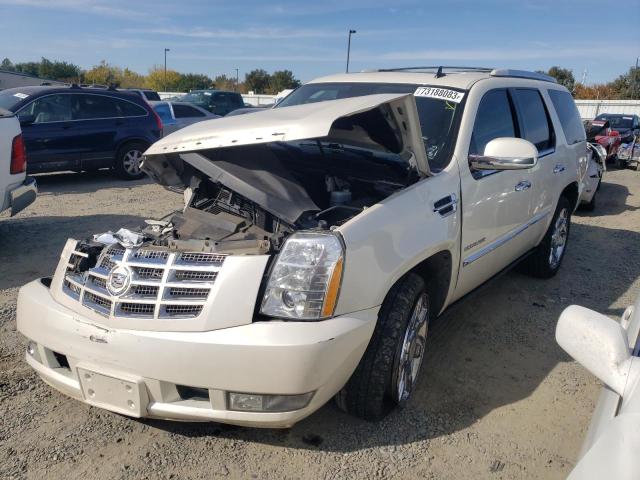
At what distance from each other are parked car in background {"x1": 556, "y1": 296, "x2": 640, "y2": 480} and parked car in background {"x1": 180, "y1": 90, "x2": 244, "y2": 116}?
1848 centimetres

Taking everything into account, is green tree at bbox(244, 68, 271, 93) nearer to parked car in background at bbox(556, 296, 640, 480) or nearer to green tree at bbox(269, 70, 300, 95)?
Answer: green tree at bbox(269, 70, 300, 95)

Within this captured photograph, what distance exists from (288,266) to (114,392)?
3.10 feet

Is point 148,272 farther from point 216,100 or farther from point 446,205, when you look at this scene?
point 216,100

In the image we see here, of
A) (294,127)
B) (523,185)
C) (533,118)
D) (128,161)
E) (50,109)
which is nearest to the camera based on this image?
(294,127)

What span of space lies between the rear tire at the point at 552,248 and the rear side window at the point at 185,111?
10.4 m

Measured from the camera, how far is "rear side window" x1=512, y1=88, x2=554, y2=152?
4324 millimetres

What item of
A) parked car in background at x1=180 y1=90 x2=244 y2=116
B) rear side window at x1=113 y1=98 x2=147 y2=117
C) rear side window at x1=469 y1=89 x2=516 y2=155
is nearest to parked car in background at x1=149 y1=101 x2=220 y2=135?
rear side window at x1=113 y1=98 x2=147 y2=117

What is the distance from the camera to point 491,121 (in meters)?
3.84

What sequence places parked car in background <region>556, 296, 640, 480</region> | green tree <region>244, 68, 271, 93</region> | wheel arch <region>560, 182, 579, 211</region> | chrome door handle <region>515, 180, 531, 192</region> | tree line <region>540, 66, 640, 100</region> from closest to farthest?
parked car in background <region>556, 296, 640, 480</region> < chrome door handle <region>515, 180, 531, 192</region> < wheel arch <region>560, 182, 579, 211</region> < tree line <region>540, 66, 640, 100</region> < green tree <region>244, 68, 271, 93</region>

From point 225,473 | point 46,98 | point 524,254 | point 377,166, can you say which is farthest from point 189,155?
point 46,98

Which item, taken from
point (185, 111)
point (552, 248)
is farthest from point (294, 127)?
point (185, 111)

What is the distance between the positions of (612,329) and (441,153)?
1.94 m

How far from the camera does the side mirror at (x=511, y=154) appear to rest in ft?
10.5

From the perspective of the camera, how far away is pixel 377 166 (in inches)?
133
